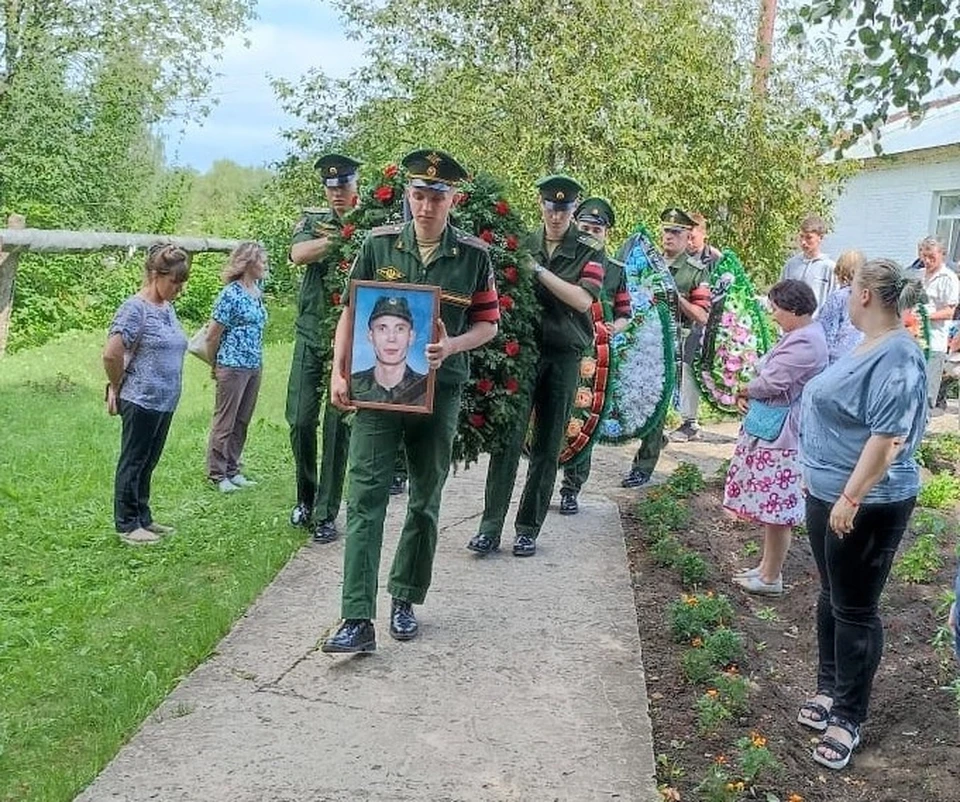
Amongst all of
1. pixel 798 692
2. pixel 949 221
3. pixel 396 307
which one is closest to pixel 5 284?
pixel 396 307

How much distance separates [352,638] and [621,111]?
7.44 metres

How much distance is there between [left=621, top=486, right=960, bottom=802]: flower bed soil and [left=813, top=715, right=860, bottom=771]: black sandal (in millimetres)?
27

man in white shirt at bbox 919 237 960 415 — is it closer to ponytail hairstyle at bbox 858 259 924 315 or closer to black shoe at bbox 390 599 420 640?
ponytail hairstyle at bbox 858 259 924 315

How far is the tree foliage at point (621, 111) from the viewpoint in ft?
35.7

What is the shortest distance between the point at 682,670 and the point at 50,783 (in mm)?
2384

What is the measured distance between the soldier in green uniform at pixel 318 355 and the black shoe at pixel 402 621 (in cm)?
126

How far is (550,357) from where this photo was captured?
234 inches

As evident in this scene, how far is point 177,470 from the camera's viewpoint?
27.0 feet

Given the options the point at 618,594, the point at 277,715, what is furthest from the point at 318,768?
the point at 618,594

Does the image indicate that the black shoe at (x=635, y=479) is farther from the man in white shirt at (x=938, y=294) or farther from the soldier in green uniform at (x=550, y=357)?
the man in white shirt at (x=938, y=294)

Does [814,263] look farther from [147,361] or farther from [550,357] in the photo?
[147,361]

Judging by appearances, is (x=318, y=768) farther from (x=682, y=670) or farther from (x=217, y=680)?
(x=682, y=670)

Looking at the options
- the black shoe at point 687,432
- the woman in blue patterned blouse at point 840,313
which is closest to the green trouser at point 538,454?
the woman in blue patterned blouse at point 840,313

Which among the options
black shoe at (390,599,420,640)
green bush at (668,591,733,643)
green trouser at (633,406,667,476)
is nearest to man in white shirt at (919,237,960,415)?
green trouser at (633,406,667,476)
